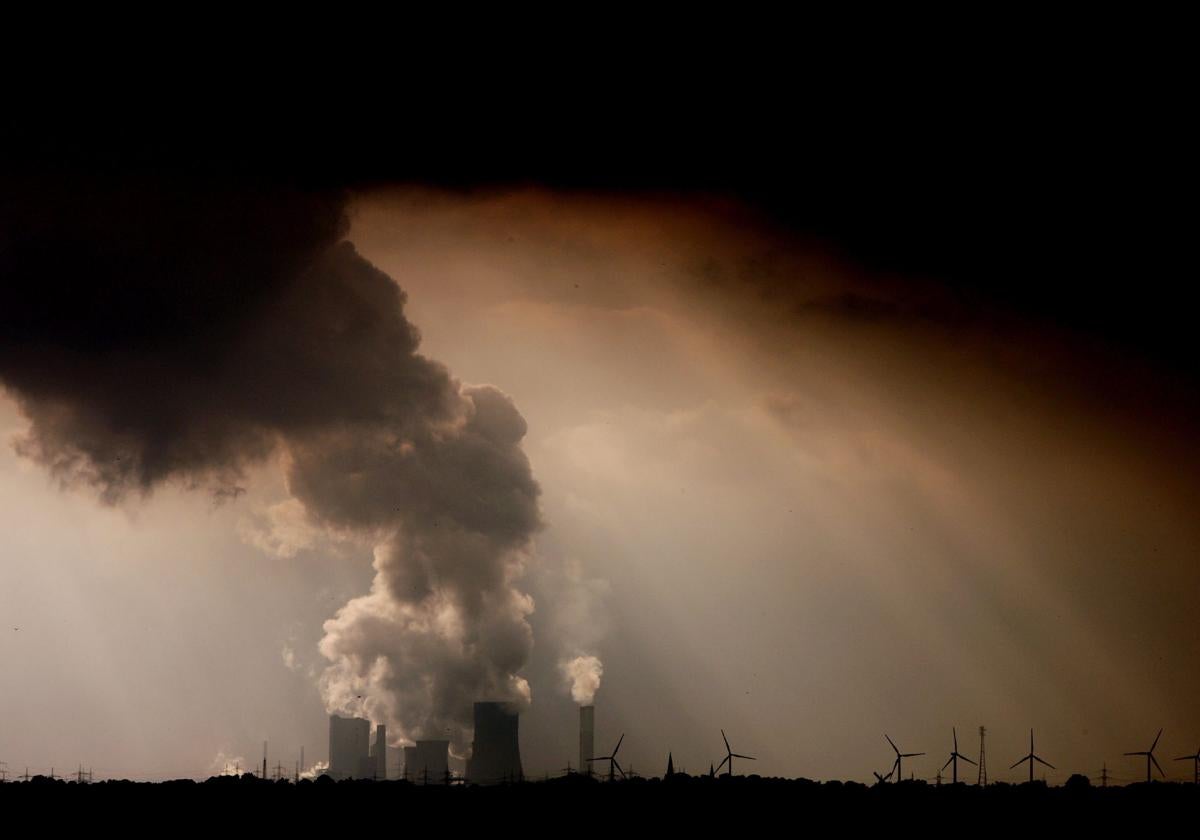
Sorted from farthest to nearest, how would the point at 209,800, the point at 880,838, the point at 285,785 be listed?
the point at 285,785
the point at 209,800
the point at 880,838

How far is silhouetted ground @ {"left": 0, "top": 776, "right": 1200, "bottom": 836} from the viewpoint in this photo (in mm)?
166000

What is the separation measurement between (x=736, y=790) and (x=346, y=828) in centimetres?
4626

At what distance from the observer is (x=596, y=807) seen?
17662 centimetres

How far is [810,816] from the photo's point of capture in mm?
171250

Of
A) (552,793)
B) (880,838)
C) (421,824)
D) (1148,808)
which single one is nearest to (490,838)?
(421,824)

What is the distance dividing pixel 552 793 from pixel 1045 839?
5771 cm

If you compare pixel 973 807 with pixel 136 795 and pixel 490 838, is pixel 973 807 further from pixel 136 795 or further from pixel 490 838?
pixel 136 795

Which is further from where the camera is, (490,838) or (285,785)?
(285,785)

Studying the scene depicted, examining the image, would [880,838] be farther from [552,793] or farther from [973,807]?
[552,793]

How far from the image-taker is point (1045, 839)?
161750 mm

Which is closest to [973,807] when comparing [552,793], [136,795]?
[552,793]

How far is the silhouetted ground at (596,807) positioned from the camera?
166m

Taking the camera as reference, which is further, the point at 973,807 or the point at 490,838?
the point at 973,807

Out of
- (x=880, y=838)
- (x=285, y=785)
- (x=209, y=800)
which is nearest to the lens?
(x=880, y=838)
